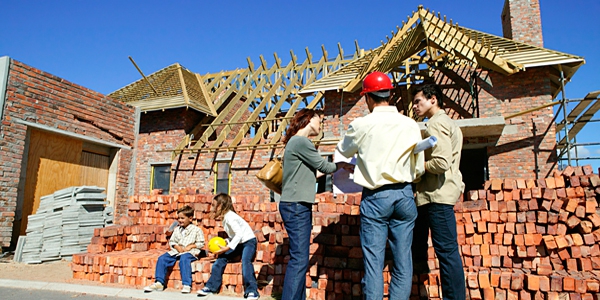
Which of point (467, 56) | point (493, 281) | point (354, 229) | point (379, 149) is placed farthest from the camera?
point (467, 56)

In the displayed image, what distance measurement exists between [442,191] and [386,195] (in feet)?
2.11

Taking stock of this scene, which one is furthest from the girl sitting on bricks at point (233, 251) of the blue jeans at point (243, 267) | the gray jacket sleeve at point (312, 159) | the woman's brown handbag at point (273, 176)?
the gray jacket sleeve at point (312, 159)

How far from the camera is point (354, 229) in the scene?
14.7 ft

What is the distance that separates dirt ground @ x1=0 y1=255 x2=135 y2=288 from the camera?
5.67 metres

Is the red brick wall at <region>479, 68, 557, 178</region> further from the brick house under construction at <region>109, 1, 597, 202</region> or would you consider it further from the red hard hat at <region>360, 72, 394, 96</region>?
the red hard hat at <region>360, 72, 394, 96</region>

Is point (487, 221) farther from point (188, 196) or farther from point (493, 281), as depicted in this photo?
point (188, 196)

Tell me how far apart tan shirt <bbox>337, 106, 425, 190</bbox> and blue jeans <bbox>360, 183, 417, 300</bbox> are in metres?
0.10

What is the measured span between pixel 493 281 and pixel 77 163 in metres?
10.1

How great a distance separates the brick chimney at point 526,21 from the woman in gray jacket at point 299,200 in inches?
412

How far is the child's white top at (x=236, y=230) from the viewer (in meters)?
4.63

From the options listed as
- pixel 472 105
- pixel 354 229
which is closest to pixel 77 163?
pixel 354 229

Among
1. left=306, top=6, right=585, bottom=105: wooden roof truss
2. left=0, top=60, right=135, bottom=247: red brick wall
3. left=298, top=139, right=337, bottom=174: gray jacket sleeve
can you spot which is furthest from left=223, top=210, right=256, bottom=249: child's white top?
left=306, top=6, right=585, bottom=105: wooden roof truss

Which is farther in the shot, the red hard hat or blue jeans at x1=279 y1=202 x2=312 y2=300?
blue jeans at x1=279 y1=202 x2=312 y2=300

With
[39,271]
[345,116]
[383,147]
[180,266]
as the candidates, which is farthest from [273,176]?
[345,116]
